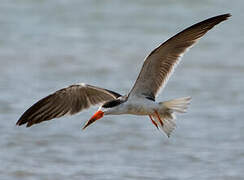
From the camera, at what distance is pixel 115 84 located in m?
8.96

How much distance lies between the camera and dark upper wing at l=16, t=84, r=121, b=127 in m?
5.83

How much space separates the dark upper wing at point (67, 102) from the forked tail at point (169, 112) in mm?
439

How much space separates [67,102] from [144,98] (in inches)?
29.5

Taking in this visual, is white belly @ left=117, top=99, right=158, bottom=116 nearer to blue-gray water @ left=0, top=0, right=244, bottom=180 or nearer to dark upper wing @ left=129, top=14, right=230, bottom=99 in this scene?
dark upper wing @ left=129, top=14, right=230, bottom=99

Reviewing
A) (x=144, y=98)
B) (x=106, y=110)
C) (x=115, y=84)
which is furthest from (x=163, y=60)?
(x=115, y=84)

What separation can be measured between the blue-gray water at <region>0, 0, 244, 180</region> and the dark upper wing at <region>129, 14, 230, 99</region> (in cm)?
87

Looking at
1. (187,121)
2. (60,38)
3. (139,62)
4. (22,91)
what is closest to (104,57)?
(139,62)

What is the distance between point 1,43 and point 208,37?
3.44 meters

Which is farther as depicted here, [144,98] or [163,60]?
[163,60]

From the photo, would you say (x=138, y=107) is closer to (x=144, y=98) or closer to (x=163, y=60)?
(x=144, y=98)

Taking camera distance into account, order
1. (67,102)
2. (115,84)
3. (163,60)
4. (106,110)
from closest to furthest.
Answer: (106,110) → (163,60) → (67,102) → (115,84)

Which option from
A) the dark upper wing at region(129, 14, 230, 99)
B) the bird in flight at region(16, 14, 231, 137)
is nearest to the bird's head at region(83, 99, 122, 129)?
the bird in flight at region(16, 14, 231, 137)

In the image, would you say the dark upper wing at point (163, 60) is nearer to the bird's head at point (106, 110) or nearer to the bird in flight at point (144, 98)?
the bird in flight at point (144, 98)

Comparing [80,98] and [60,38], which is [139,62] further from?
[80,98]
